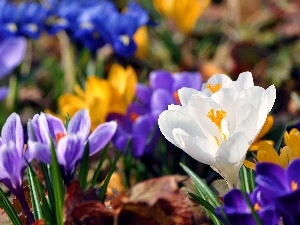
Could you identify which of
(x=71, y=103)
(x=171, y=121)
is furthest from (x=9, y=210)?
(x=71, y=103)

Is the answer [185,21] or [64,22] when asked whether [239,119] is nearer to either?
[64,22]

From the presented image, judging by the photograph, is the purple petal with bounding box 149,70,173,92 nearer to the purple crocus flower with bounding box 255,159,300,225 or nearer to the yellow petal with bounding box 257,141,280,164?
the yellow petal with bounding box 257,141,280,164

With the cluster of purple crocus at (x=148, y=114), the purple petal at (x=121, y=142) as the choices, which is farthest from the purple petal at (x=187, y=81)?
the purple petal at (x=121, y=142)

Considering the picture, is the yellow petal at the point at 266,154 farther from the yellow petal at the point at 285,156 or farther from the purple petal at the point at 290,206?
the purple petal at the point at 290,206

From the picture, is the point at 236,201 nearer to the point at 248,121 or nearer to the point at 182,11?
the point at 248,121

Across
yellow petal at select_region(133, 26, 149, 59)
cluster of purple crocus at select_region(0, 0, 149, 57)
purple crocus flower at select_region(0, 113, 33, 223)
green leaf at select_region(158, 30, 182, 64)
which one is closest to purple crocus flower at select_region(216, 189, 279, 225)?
purple crocus flower at select_region(0, 113, 33, 223)

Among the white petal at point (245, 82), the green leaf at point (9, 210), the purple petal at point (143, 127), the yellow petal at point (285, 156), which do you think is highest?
the white petal at point (245, 82)

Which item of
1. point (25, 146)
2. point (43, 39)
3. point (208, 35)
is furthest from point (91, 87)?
point (43, 39)
